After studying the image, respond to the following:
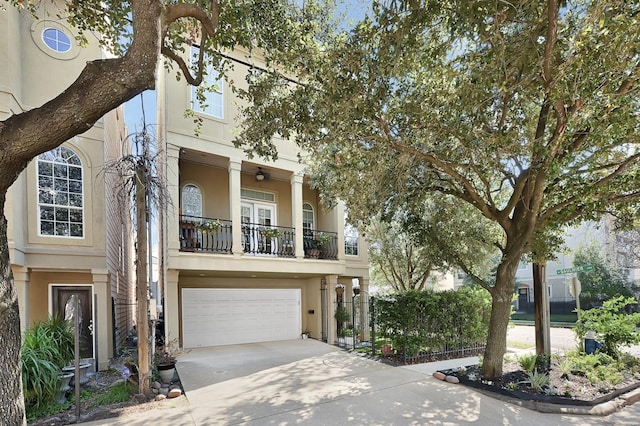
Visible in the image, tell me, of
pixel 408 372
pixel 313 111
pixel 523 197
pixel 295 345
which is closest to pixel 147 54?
pixel 313 111

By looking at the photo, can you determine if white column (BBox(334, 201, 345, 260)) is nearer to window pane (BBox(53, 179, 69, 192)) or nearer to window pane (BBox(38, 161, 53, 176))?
window pane (BBox(53, 179, 69, 192))

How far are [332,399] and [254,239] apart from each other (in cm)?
639

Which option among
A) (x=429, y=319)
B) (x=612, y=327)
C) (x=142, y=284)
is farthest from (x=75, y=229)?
(x=612, y=327)

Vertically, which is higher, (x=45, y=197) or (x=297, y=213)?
(x=45, y=197)

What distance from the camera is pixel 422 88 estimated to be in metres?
7.35

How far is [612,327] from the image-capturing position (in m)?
8.08

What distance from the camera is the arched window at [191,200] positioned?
1175 cm

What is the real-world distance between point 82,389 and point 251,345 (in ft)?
17.7

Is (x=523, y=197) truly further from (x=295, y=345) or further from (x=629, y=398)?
(x=295, y=345)

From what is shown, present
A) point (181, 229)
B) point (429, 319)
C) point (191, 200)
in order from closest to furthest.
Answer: point (429, 319) → point (181, 229) → point (191, 200)

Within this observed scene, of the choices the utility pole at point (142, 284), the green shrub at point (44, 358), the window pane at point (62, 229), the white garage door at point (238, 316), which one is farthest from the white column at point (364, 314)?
the window pane at point (62, 229)

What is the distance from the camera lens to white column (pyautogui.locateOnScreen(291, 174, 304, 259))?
465 inches

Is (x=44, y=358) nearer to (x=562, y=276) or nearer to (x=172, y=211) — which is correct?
(x=172, y=211)

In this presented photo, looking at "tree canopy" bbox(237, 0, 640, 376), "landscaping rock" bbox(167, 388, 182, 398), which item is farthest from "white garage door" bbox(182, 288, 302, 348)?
"tree canopy" bbox(237, 0, 640, 376)
